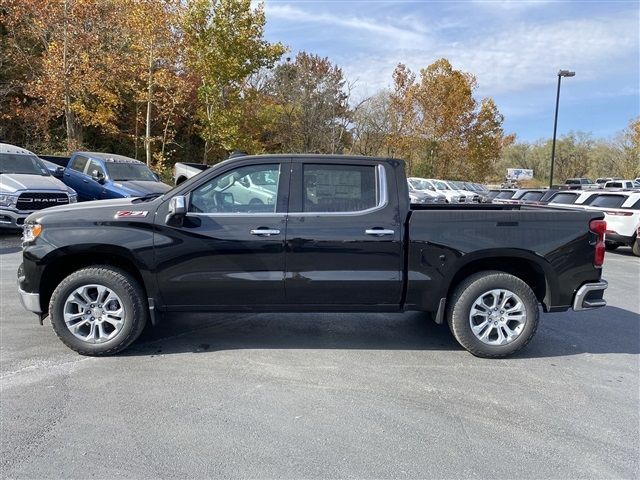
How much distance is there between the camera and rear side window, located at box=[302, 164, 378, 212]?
14.3 ft

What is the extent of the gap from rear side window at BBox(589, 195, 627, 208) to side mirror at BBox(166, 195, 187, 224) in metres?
12.2

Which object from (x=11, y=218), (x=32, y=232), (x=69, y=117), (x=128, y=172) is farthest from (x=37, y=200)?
(x=69, y=117)

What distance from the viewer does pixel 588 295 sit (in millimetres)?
4438

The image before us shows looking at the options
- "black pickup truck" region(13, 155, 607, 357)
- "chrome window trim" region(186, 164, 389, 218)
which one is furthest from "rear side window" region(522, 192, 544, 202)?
"chrome window trim" region(186, 164, 389, 218)

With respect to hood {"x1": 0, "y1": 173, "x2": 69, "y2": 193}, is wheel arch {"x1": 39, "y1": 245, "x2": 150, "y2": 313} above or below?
below

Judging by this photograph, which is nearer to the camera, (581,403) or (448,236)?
(581,403)

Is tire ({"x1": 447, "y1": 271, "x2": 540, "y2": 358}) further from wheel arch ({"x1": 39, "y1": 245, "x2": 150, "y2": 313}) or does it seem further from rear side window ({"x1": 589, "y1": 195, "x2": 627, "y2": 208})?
rear side window ({"x1": 589, "y1": 195, "x2": 627, "y2": 208})

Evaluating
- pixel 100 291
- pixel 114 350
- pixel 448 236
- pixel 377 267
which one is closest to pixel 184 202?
pixel 100 291

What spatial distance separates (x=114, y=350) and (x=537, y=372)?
12.9 ft

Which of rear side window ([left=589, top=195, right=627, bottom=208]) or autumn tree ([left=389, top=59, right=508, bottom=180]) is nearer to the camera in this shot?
rear side window ([left=589, top=195, right=627, bottom=208])

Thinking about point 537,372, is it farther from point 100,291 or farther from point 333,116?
point 333,116

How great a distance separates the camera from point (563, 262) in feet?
14.5

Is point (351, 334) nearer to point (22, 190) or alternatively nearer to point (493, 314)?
point (493, 314)

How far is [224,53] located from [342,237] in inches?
750
